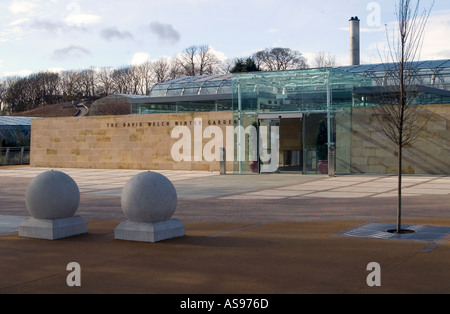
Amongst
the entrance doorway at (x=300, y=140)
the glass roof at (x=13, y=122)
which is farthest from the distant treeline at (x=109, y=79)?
the entrance doorway at (x=300, y=140)

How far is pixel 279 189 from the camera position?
778 inches

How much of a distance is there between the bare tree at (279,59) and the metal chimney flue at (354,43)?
3636 centimetres

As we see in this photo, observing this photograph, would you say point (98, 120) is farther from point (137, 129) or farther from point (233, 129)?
point (233, 129)

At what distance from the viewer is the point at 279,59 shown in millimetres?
89438

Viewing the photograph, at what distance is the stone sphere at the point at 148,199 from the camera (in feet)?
32.7

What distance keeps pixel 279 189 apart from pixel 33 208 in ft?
34.8

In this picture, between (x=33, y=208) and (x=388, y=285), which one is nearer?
(x=388, y=285)

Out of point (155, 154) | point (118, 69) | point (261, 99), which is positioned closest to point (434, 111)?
point (261, 99)

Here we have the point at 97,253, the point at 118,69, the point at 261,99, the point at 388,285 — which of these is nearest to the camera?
the point at 388,285

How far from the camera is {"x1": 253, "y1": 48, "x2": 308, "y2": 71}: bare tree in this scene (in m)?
87.3

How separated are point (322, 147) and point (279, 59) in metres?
64.5

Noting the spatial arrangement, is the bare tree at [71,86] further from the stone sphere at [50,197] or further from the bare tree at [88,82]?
the stone sphere at [50,197]
